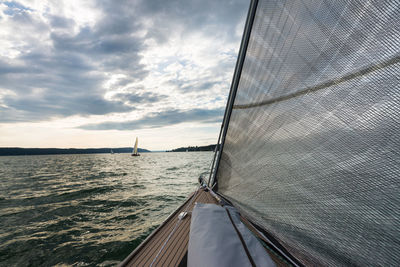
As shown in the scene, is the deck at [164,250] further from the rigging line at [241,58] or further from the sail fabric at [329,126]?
the rigging line at [241,58]

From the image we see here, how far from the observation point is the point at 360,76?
2.50 ft

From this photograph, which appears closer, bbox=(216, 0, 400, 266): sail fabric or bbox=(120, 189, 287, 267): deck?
bbox=(216, 0, 400, 266): sail fabric

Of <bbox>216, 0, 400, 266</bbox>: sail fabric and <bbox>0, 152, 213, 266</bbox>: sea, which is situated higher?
<bbox>216, 0, 400, 266</bbox>: sail fabric

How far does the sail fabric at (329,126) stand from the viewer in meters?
0.70

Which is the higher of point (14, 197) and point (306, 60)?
point (306, 60)

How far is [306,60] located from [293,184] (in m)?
0.98

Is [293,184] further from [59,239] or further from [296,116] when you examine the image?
[59,239]

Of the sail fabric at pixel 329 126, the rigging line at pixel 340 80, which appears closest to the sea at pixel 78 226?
the sail fabric at pixel 329 126

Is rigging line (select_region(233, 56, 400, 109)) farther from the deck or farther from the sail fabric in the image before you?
the deck

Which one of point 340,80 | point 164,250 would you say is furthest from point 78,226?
point 340,80

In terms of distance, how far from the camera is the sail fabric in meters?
0.70

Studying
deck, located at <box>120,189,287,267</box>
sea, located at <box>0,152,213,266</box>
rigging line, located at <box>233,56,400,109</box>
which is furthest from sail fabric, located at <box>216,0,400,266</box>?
sea, located at <box>0,152,213,266</box>

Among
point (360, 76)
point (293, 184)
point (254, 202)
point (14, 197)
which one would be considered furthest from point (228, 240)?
point (14, 197)

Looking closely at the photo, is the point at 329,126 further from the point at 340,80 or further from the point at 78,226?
the point at 78,226
